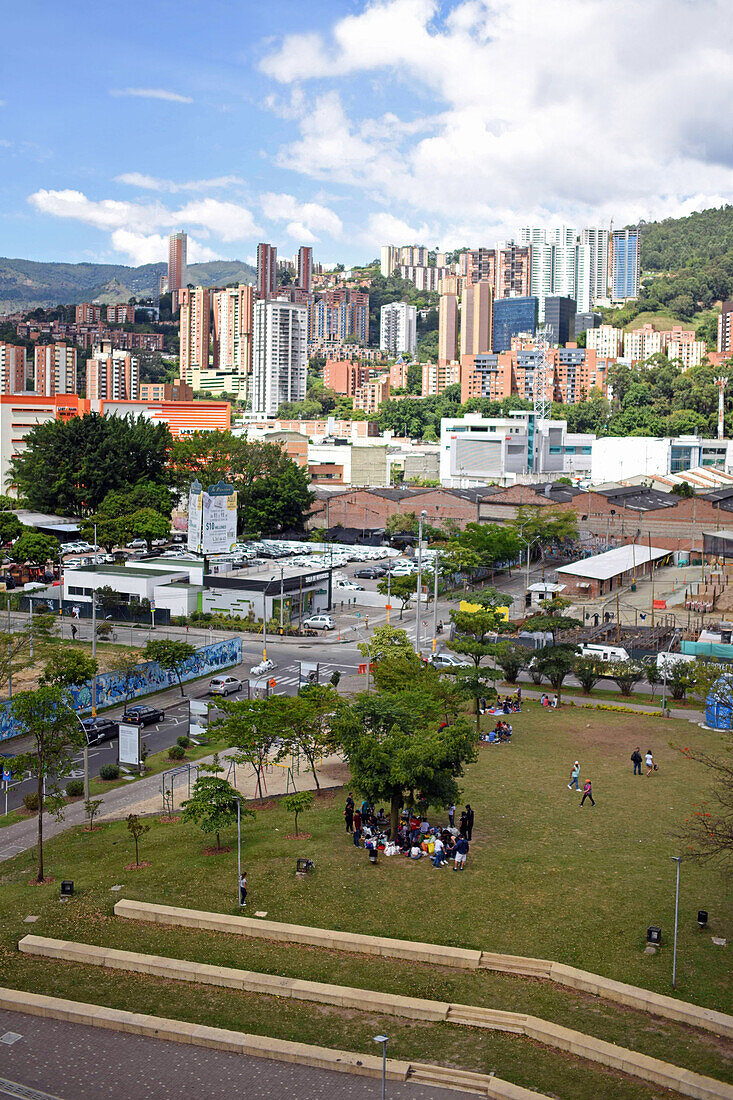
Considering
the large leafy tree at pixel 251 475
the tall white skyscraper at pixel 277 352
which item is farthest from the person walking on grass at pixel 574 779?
the tall white skyscraper at pixel 277 352

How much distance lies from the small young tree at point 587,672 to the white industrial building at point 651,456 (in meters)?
69.7

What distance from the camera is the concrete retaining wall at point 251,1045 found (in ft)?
45.5

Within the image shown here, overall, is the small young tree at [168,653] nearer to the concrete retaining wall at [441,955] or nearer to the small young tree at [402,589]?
the small young tree at [402,589]

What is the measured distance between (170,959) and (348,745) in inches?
280

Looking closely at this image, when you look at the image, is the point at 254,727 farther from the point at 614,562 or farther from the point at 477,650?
the point at 614,562

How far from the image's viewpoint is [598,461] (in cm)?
11550

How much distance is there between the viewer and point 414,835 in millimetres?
22750

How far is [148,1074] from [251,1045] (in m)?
1.51

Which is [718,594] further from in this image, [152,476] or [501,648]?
[152,476]

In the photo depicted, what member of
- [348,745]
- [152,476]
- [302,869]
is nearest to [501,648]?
[348,745]

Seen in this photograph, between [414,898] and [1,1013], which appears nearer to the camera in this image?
[1,1013]

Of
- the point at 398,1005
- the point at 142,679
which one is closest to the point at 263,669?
the point at 142,679

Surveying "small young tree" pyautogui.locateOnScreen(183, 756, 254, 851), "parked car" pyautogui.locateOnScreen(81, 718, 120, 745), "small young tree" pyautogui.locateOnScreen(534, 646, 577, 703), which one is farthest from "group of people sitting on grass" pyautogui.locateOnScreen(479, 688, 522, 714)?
"small young tree" pyautogui.locateOnScreen(183, 756, 254, 851)

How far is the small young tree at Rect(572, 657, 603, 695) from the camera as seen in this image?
4006 cm
